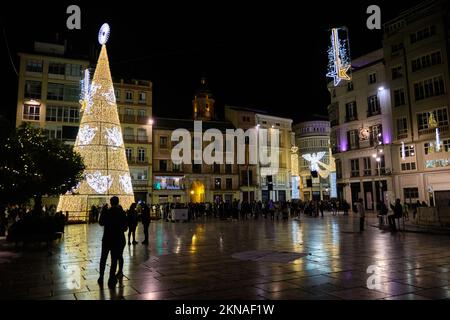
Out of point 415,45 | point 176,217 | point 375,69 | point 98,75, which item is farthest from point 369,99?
point 98,75

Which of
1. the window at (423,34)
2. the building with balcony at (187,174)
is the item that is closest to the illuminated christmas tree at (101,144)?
the building with balcony at (187,174)

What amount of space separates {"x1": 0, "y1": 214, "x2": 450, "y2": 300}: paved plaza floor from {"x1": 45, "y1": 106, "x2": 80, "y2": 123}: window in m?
36.1

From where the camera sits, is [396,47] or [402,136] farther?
[396,47]

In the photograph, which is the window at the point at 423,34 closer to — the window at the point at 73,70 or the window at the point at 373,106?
the window at the point at 373,106

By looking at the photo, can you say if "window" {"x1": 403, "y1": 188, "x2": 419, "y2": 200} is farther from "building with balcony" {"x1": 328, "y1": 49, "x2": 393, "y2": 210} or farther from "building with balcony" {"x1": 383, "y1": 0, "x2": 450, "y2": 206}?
"building with balcony" {"x1": 328, "y1": 49, "x2": 393, "y2": 210}

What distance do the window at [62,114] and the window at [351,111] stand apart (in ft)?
112

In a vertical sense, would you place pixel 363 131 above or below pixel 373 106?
below

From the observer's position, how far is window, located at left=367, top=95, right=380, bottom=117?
39316 millimetres

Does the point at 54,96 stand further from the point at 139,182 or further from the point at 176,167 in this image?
the point at 176,167

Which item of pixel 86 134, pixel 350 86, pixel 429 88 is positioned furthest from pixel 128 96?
pixel 429 88

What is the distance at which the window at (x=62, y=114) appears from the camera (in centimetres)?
4419

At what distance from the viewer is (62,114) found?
4453cm

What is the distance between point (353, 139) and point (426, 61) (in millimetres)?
12156

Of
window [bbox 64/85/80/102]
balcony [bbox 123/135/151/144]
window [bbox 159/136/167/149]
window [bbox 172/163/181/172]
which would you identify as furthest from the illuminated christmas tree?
window [bbox 172/163/181/172]
